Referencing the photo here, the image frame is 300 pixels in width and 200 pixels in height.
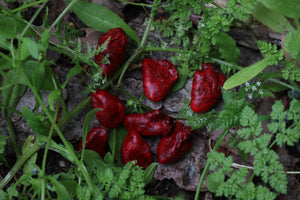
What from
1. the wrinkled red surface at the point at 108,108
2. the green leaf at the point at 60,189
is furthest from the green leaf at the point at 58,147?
the wrinkled red surface at the point at 108,108

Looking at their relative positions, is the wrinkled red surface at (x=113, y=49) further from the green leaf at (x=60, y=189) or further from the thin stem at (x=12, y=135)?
the green leaf at (x=60, y=189)

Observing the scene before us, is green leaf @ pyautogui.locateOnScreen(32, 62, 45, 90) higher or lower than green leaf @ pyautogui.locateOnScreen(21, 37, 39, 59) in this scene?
lower

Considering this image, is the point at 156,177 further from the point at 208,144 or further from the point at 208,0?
the point at 208,0

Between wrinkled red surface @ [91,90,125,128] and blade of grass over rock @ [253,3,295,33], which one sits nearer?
wrinkled red surface @ [91,90,125,128]

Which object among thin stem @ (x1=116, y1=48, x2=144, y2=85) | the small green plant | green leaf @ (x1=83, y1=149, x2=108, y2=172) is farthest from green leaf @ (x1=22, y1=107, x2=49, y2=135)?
thin stem @ (x1=116, y1=48, x2=144, y2=85)

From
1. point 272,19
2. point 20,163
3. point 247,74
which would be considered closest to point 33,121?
point 20,163

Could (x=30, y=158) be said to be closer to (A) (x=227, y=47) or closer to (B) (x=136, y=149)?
(B) (x=136, y=149)

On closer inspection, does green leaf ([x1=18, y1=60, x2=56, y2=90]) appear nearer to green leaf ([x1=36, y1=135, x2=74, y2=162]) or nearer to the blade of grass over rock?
green leaf ([x1=36, y1=135, x2=74, y2=162])
